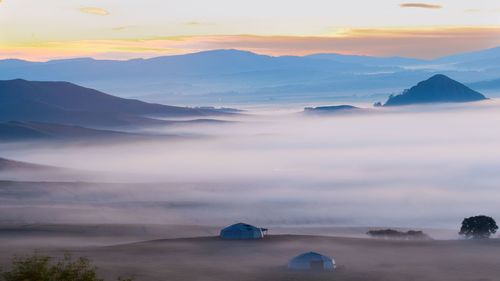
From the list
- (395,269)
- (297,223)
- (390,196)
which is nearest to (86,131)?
(390,196)

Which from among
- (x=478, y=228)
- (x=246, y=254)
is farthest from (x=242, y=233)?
(x=478, y=228)

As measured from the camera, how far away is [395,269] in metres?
42.0

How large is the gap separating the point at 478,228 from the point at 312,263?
683 inches

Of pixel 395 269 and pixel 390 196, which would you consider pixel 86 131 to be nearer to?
pixel 390 196

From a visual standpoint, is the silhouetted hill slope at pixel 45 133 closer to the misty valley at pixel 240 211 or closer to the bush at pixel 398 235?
the misty valley at pixel 240 211

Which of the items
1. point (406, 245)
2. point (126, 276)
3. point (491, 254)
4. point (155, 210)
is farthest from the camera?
point (155, 210)

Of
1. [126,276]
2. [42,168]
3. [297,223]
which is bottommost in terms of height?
[126,276]

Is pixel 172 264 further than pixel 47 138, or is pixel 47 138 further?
pixel 47 138

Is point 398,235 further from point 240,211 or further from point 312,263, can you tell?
point 240,211

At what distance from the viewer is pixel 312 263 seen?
4178 cm

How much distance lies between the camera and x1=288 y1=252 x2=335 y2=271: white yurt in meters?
41.8

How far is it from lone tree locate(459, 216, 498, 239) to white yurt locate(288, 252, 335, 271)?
15.6 m

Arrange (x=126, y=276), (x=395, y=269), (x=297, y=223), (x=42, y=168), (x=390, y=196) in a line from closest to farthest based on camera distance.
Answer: (x=126, y=276) → (x=395, y=269) → (x=297, y=223) → (x=390, y=196) → (x=42, y=168)

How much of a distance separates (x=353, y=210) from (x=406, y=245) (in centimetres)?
2684
